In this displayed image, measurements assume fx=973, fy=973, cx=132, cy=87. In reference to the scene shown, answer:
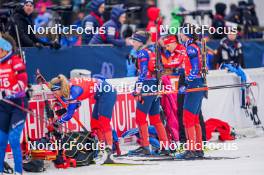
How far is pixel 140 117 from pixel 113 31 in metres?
3.94

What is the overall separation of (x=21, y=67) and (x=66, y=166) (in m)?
2.08

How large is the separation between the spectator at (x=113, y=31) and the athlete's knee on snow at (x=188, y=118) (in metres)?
4.28

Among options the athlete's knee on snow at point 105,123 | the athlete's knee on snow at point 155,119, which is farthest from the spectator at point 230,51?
the athlete's knee on snow at point 105,123

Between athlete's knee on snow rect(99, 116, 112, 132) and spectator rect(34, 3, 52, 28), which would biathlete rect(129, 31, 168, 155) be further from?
spectator rect(34, 3, 52, 28)

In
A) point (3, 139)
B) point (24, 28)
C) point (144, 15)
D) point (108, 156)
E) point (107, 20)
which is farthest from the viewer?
point (144, 15)

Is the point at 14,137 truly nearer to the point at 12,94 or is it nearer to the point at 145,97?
the point at 12,94

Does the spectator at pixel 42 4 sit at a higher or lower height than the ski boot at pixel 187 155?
higher

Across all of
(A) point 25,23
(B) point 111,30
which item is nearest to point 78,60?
(B) point 111,30

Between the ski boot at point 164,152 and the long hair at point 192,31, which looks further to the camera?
the ski boot at point 164,152

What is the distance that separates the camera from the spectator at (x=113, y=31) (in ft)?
62.6

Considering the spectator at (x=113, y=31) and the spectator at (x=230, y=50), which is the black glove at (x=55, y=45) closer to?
the spectator at (x=113, y=31)

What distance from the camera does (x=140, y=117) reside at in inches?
611

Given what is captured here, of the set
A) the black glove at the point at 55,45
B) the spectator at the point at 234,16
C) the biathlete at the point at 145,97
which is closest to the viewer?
the biathlete at the point at 145,97

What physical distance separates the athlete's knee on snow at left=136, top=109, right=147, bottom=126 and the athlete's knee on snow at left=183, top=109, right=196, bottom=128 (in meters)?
0.67
